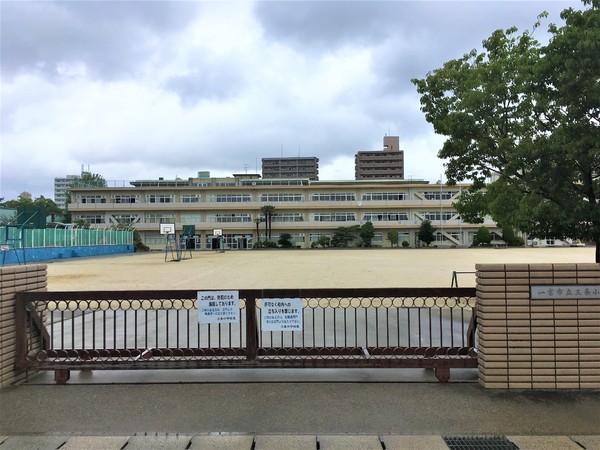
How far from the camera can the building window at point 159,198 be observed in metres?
73.9

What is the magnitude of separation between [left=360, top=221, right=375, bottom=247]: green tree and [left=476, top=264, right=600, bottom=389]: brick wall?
6515 cm

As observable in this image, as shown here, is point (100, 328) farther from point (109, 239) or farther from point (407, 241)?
point (407, 241)

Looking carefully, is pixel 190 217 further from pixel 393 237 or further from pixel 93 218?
pixel 393 237

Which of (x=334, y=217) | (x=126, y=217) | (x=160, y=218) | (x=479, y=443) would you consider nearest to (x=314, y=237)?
(x=334, y=217)

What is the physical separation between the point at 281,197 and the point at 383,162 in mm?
71134

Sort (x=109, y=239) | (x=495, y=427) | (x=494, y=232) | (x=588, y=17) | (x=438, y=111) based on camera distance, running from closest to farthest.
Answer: (x=495, y=427), (x=588, y=17), (x=438, y=111), (x=109, y=239), (x=494, y=232)

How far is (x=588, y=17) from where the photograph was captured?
6.30m

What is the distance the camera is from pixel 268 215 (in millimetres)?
72375

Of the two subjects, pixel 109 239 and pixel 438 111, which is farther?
pixel 109 239

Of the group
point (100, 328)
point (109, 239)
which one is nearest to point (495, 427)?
point (100, 328)

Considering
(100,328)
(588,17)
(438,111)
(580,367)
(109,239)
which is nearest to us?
(580,367)

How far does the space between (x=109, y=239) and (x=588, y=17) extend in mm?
55425

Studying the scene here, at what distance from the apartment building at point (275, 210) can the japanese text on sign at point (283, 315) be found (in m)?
68.1

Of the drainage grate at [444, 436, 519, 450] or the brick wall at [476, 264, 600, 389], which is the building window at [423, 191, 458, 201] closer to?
the brick wall at [476, 264, 600, 389]
